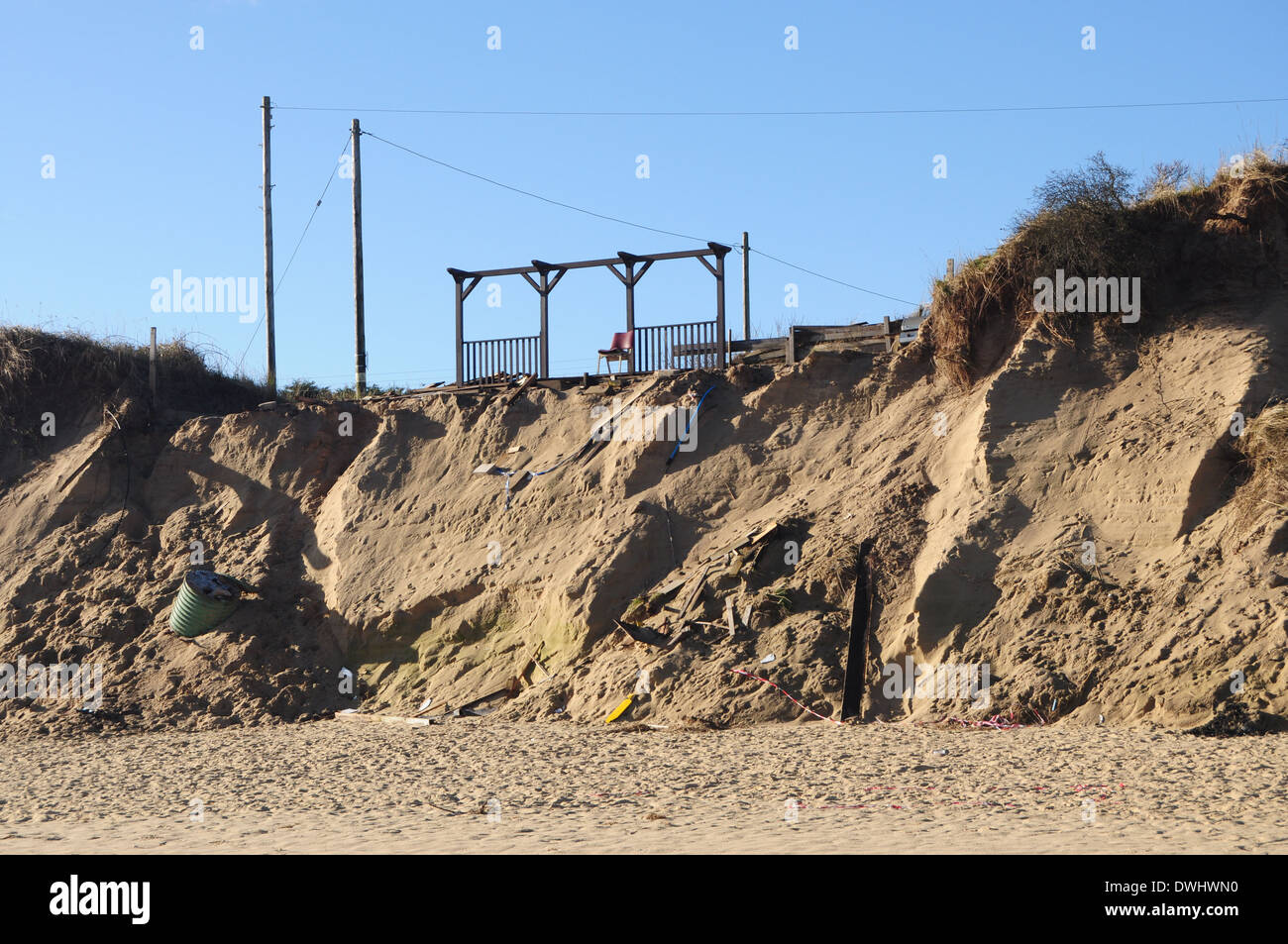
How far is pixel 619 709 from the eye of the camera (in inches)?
539

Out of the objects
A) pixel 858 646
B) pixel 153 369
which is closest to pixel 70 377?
pixel 153 369

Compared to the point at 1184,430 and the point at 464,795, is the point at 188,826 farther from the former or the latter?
the point at 1184,430

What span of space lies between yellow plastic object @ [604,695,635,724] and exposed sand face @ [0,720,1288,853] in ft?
0.93

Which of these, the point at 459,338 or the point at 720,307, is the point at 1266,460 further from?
the point at 459,338

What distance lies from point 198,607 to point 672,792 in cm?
932

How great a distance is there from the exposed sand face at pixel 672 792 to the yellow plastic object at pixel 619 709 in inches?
11.1

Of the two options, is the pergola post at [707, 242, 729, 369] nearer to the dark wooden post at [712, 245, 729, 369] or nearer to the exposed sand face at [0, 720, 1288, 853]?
the dark wooden post at [712, 245, 729, 369]

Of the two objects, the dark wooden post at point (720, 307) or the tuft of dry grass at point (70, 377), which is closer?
the dark wooden post at point (720, 307)

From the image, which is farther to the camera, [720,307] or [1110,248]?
[720,307]

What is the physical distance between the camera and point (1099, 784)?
30.0 feet

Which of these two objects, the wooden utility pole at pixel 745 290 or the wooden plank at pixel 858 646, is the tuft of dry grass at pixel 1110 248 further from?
the wooden utility pole at pixel 745 290

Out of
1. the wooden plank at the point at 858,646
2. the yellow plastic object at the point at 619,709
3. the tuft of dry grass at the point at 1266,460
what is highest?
the tuft of dry grass at the point at 1266,460

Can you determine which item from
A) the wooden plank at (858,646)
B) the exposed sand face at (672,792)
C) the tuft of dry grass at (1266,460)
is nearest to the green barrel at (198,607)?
the exposed sand face at (672,792)

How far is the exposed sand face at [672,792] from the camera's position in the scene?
7.81 metres
